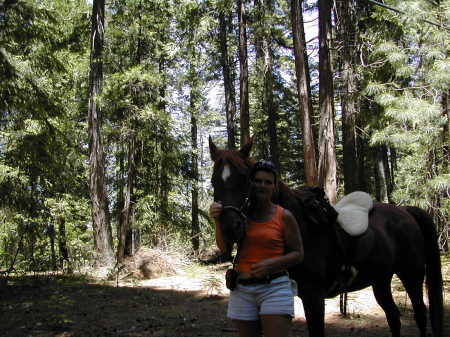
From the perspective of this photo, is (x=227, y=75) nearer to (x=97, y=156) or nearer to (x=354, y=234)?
(x=97, y=156)

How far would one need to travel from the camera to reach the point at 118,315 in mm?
6734

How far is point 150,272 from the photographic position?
1188cm

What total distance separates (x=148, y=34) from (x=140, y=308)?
1006cm

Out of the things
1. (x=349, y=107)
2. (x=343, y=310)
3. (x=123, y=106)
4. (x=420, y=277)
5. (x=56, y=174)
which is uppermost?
(x=123, y=106)

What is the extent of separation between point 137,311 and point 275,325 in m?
5.30

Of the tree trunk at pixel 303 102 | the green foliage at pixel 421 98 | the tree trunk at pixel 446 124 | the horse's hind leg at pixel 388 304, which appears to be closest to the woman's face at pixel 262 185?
the horse's hind leg at pixel 388 304

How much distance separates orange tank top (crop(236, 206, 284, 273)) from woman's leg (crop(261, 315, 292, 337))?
13.1 inches

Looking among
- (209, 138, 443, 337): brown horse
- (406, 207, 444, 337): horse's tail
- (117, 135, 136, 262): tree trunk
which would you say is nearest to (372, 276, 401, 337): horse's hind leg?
(209, 138, 443, 337): brown horse

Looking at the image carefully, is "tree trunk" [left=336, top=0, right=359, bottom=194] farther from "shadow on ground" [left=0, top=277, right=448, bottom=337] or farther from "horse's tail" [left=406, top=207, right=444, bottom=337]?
"horse's tail" [left=406, top=207, right=444, bottom=337]

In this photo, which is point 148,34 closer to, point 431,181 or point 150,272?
point 150,272

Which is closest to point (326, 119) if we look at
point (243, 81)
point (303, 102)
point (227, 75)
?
point (303, 102)

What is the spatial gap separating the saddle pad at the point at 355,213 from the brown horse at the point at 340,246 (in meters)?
0.10

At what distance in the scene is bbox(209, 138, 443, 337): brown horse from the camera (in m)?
2.79

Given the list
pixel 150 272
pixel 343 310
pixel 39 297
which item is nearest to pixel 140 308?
pixel 39 297
